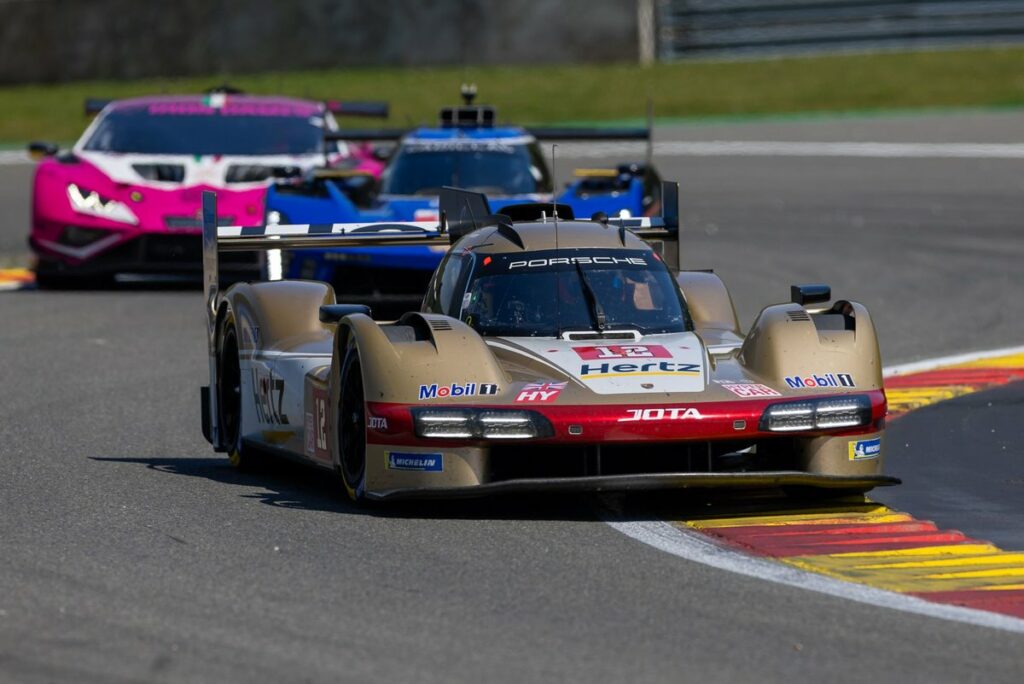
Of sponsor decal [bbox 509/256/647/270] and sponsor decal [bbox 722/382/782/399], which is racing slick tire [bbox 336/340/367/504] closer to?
sponsor decal [bbox 509/256/647/270]

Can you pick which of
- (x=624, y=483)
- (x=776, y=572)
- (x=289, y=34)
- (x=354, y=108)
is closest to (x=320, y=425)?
(x=624, y=483)

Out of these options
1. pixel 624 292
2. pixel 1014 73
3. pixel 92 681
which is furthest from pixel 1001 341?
pixel 1014 73

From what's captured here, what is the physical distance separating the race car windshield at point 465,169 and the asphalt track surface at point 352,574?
129 inches

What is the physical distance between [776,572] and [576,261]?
2.35 m

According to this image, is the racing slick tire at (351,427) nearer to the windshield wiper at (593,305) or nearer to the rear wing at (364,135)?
the windshield wiper at (593,305)

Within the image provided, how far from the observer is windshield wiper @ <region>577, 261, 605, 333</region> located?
8.10 meters

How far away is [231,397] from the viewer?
30.2 ft

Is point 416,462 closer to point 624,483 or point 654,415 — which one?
point 624,483

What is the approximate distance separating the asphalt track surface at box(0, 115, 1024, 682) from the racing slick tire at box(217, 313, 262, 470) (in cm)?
12

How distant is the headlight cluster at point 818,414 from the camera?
7.19m

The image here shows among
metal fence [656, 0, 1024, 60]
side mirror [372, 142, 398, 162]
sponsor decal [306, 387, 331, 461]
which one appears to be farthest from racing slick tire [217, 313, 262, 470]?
metal fence [656, 0, 1024, 60]

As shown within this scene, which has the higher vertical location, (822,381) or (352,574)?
(822,381)

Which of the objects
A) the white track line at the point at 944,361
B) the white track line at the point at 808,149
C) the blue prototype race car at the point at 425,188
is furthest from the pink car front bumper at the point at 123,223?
the white track line at the point at 808,149

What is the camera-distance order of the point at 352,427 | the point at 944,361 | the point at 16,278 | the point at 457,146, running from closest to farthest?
the point at 352,427, the point at 944,361, the point at 457,146, the point at 16,278
